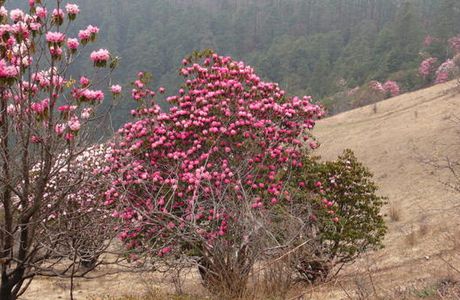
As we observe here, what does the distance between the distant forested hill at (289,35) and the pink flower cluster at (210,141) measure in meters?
46.9

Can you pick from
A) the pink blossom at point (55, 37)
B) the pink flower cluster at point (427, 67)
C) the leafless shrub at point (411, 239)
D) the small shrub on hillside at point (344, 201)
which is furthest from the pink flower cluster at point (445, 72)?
the pink blossom at point (55, 37)

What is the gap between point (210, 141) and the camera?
8672 millimetres

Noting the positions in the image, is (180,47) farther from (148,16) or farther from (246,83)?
(246,83)

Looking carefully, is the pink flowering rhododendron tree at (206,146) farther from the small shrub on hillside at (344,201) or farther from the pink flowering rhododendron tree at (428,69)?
the pink flowering rhododendron tree at (428,69)

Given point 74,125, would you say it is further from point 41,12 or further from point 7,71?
point 41,12

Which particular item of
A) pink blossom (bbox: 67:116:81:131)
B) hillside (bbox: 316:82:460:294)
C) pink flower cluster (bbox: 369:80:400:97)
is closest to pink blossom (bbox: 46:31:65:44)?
pink blossom (bbox: 67:116:81:131)

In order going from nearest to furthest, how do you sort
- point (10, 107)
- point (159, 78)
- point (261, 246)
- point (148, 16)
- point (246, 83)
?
1. point (10, 107)
2. point (261, 246)
3. point (246, 83)
4. point (159, 78)
5. point (148, 16)

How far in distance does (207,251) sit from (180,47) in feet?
332

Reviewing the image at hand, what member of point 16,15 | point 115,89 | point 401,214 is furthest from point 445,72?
point 16,15

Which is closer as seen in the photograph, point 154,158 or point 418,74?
point 154,158

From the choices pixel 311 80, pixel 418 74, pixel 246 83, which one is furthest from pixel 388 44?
pixel 246 83

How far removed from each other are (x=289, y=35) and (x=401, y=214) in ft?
295

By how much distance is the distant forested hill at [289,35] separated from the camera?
70188mm

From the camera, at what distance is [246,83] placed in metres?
10.1
